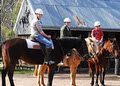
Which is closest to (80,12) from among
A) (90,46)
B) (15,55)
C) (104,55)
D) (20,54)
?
(90,46)

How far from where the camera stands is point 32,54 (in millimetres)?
11188

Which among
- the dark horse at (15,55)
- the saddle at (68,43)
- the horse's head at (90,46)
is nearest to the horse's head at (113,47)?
the horse's head at (90,46)

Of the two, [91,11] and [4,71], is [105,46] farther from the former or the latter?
[91,11]

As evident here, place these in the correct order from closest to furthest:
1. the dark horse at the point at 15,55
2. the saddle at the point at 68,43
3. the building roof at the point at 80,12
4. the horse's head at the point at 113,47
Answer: the dark horse at the point at 15,55, the saddle at the point at 68,43, the horse's head at the point at 113,47, the building roof at the point at 80,12

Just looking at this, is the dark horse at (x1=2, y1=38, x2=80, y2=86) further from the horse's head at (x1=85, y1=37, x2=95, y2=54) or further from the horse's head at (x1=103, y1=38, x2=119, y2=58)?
the horse's head at (x1=103, y1=38, x2=119, y2=58)

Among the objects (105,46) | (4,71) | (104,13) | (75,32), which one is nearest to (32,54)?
(4,71)

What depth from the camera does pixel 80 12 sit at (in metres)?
21.3

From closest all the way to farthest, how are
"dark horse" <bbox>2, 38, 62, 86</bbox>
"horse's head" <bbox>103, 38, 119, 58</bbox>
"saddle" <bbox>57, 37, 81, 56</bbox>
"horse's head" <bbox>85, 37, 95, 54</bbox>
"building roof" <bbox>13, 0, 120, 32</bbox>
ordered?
1. "dark horse" <bbox>2, 38, 62, 86</bbox>
2. "saddle" <bbox>57, 37, 81, 56</bbox>
3. "horse's head" <bbox>103, 38, 119, 58</bbox>
4. "horse's head" <bbox>85, 37, 95, 54</bbox>
5. "building roof" <bbox>13, 0, 120, 32</bbox>

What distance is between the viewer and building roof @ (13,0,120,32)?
2020 cm

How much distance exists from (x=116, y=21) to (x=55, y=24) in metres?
4.32

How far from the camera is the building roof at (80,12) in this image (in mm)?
20203

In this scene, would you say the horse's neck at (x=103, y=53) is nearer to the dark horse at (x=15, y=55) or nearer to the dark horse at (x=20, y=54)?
the dark horse at (x=20, y=54)

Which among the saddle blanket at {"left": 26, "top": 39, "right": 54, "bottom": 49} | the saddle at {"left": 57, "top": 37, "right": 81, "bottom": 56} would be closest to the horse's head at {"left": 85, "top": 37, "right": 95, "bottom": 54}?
the saddle at {"left": 57, "top": 37, "right": 81, "bottom": 56}

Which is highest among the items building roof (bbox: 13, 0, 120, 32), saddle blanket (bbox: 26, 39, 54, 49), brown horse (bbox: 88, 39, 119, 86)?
building roof (bbox: 13, 0, 120, 32)
